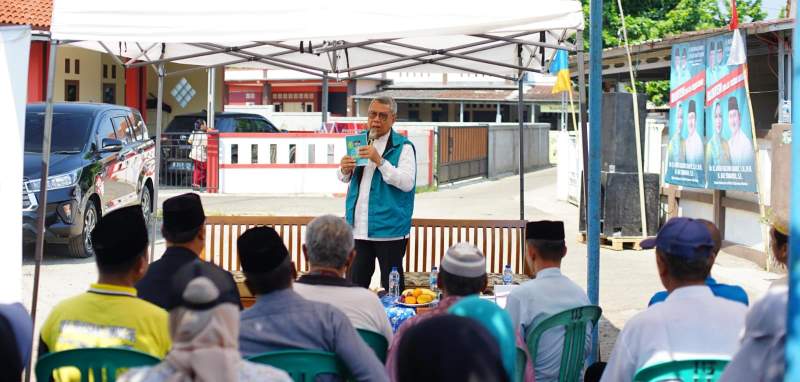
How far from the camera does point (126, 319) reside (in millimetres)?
3912

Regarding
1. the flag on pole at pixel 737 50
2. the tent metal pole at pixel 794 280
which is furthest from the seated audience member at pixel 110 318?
the flag on pole at pixel 737 50

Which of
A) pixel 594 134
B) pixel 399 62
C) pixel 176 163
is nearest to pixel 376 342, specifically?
pixel 594 134

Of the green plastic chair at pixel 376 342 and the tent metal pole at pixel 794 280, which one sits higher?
the tent metal pole at pixel 794 280

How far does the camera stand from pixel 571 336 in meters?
4.87

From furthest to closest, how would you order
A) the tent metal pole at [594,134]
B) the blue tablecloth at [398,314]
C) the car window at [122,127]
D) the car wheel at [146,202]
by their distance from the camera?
the car wheel at [146,202] → the car window at [122,127] → the tent metal pole at [594,134] → the blue tablecloth at [398,314]

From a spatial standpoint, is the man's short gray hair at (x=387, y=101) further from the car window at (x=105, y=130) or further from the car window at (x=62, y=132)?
the car window at (x=105, y=130)

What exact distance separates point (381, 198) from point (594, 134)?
Answer: 1561mm

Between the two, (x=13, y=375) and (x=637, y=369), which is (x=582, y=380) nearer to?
(x=637, y=369)

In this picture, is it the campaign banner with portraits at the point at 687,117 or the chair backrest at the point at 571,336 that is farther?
the campaign banner with portraits at the point at 687,117

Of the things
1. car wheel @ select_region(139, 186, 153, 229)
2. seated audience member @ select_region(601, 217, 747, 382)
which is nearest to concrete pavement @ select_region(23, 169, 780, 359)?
car wheel @ select_region(139, 186, 153, 229)

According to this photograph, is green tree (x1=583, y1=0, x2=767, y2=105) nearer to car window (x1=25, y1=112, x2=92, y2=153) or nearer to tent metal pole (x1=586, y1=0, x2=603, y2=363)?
car window (x1=25, y1=112, x2=92, y2=153)

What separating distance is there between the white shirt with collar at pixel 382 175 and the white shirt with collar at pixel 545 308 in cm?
247

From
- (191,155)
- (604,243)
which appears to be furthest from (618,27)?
(604,243)

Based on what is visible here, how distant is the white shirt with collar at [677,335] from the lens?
3.83 metres
